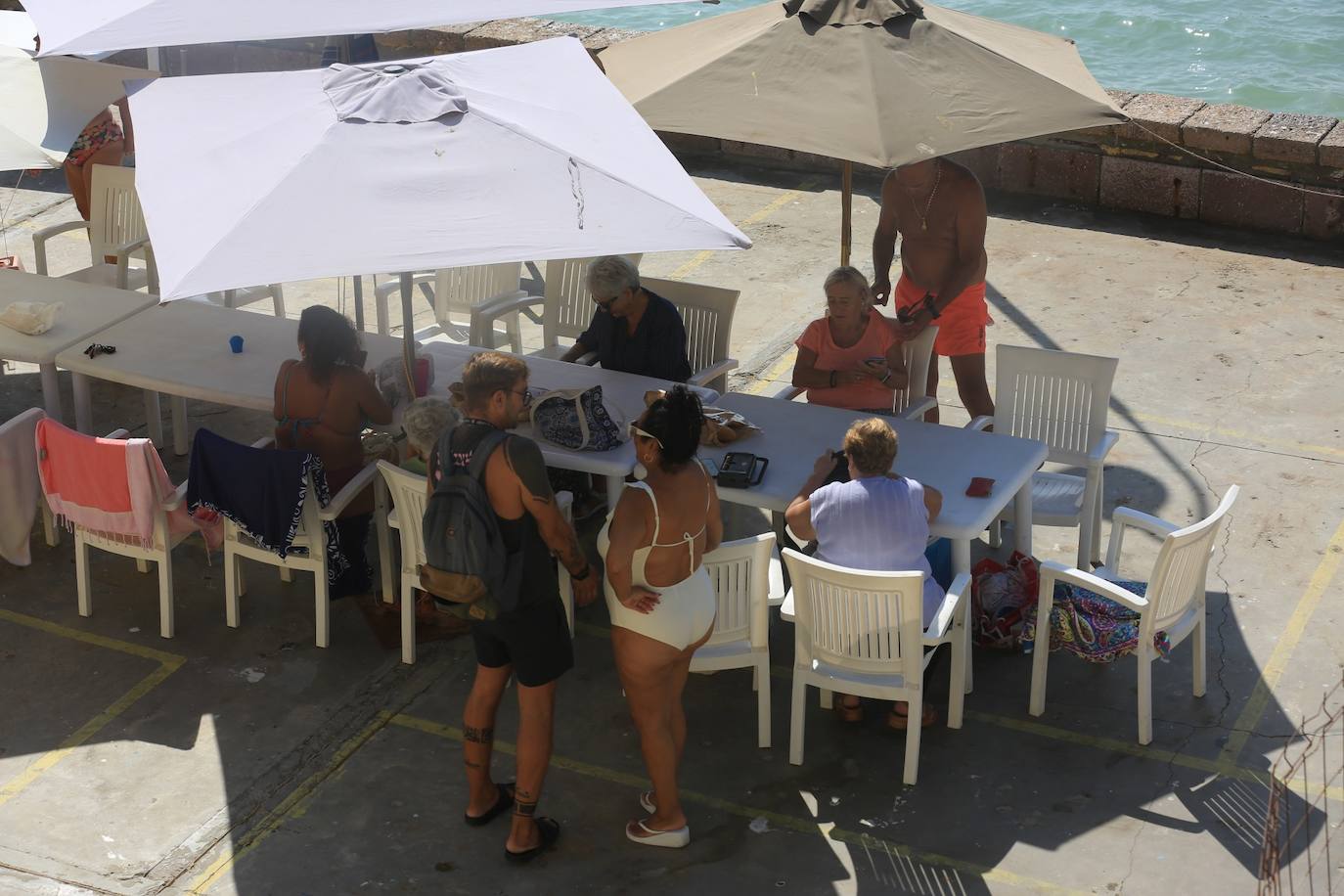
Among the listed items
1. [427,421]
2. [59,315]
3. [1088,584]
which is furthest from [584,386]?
[59,315]

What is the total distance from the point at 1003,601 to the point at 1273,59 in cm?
2107

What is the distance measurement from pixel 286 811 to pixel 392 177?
2.27 meters

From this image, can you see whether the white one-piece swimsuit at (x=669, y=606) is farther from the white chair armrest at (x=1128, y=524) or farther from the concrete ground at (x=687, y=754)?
the white chair armrest at (x=1128, y=524)

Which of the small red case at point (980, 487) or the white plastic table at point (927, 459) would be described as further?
the small red case at point (980, 487)

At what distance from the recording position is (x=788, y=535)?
6.69m

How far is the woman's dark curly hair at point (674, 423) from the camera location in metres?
4.70

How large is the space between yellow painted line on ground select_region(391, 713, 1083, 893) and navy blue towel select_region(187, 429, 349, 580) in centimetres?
94

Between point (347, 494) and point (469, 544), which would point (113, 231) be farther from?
point (469, 544)

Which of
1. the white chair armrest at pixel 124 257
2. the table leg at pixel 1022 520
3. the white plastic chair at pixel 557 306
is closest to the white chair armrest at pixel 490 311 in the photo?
the white plastic chair at pixel 557 306

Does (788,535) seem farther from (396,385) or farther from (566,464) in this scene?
Answer: (396,385)

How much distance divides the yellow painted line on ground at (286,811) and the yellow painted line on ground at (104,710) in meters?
0.93

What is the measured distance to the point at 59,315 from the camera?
7668mm

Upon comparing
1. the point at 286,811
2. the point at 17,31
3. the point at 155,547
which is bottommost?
the point at 286,811

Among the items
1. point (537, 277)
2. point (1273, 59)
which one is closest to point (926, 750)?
point (537, 277)
